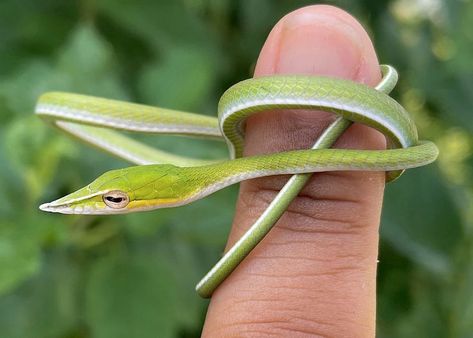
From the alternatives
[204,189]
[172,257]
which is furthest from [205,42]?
→ [204,189]

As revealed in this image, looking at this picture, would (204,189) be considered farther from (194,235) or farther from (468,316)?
(468,316)

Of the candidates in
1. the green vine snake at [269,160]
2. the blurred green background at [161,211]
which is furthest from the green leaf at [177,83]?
the green vine snake at [269,160]

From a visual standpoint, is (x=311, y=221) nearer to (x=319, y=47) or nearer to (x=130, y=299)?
(x=319, y=47)

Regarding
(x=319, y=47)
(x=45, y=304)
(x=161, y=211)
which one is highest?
(x=319, y=47)

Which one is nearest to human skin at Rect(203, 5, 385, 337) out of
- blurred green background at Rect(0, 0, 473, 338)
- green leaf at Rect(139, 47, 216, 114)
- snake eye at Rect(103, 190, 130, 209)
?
snake eye at Rect(103, 190, 130, 209)

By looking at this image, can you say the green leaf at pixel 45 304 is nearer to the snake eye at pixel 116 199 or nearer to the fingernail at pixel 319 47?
the snake eye at pixel 116 199

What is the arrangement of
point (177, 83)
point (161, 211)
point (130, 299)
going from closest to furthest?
1. point (161, 211)
2. point (130, 299)
3. point (177, 83)

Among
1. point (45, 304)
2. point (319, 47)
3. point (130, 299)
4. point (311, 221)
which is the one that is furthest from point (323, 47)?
point (45, 304)

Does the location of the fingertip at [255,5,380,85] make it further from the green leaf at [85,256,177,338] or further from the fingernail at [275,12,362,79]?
the green leaf at [85,256,177,338]
